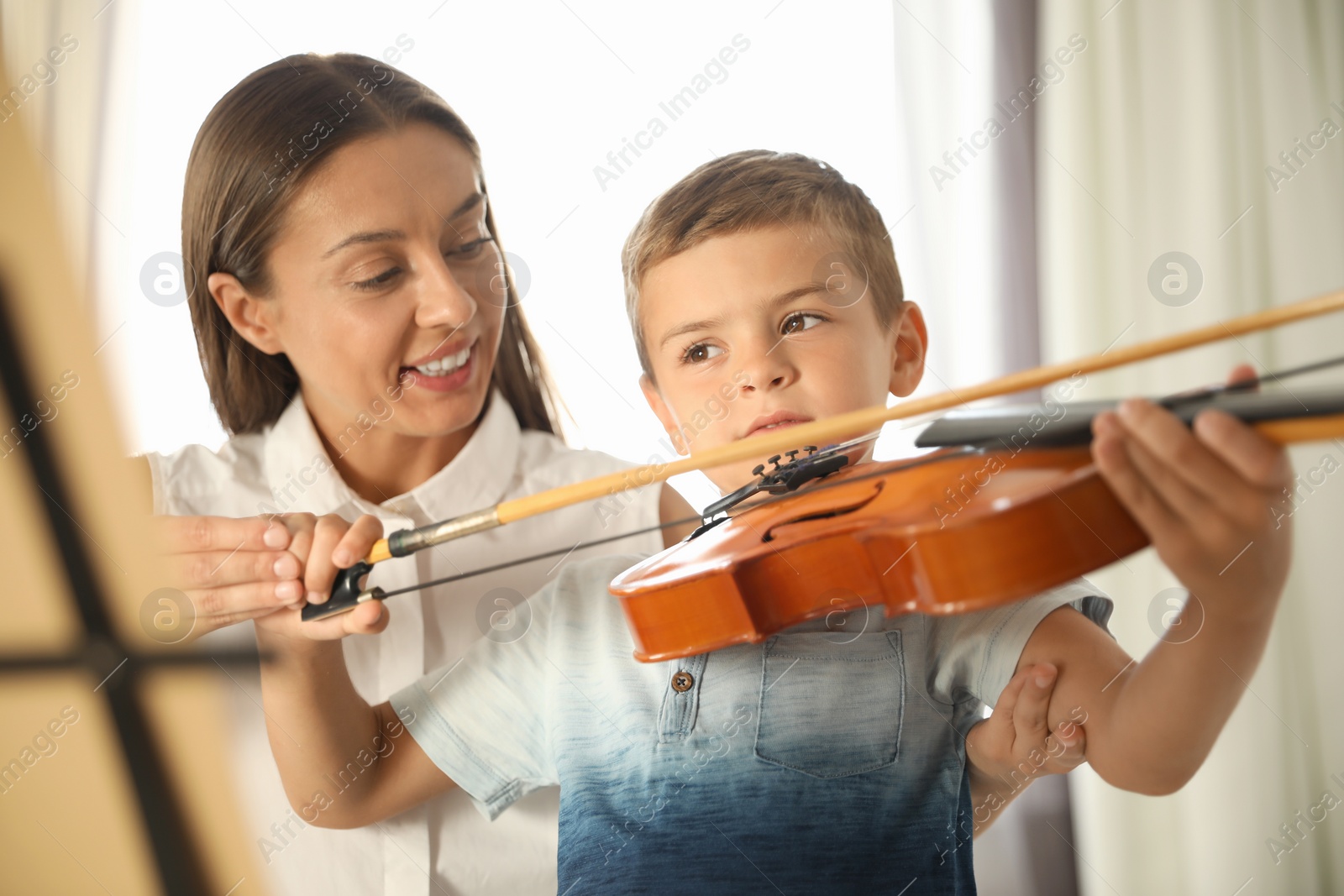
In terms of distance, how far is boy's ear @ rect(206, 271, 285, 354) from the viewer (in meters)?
0.94

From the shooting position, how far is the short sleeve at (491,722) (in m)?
0.81

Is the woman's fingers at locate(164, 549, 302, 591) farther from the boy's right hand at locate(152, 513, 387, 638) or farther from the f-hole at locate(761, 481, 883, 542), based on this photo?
the f-hole at locate(761, 481, 883, 542)

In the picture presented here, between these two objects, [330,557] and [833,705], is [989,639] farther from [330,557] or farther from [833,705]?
[330,557]

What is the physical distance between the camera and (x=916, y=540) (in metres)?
0.48

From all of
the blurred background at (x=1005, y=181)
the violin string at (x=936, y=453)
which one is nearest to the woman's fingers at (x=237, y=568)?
the violin string at (x=936, y=453)

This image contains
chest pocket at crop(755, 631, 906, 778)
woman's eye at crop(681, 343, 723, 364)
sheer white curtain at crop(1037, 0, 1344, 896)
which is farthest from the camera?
sheer white curtain at crop(1037, 0, 1344, 896)

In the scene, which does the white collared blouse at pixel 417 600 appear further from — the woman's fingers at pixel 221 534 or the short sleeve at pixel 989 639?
the short sleeve at pixel 989 639

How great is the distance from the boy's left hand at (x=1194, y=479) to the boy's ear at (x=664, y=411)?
0.44 meters

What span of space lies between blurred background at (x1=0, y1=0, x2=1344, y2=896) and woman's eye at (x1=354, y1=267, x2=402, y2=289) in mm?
223

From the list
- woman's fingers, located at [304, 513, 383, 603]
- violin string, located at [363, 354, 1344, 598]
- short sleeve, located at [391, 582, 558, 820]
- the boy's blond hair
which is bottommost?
short sleeve, located at [391, 582, 558, 820]

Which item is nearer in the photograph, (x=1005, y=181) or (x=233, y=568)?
(x=233, y=568)

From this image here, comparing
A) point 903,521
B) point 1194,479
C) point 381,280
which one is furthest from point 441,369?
point 1194,479

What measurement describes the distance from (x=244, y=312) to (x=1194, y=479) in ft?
2.89

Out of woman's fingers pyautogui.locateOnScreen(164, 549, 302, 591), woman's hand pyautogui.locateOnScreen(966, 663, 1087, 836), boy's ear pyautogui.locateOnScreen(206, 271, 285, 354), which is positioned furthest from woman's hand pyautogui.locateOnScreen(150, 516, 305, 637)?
woman's hand pyautogui.locateOnScreen(966, 663, 1087, 836)
